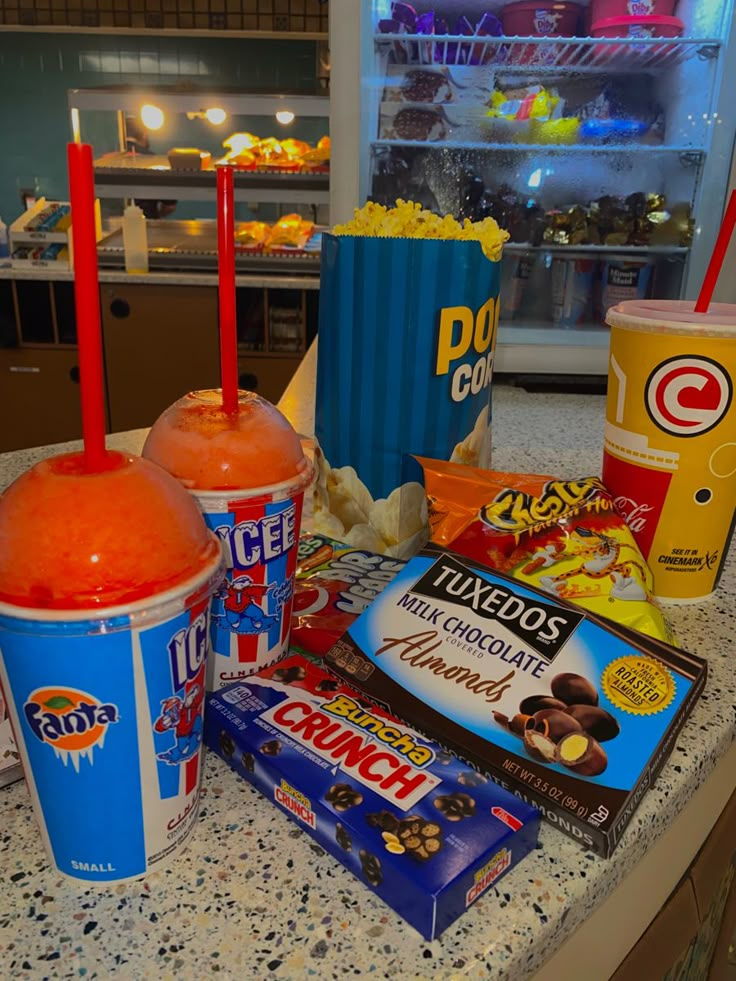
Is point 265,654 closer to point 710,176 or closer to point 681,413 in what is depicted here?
point 681,413

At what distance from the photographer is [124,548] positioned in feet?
1.37

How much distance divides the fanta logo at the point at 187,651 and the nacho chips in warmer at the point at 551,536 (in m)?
0.32

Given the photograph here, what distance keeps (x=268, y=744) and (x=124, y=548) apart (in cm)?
20

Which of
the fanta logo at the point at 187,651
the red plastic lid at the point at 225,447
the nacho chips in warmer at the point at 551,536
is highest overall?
the red plastic lid at the point at 225,447

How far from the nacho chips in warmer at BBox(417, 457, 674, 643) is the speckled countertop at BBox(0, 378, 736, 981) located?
15cm

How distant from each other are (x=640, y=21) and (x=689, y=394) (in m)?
1.62

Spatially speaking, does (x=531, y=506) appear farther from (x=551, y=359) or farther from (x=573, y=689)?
(x=551, y=359)

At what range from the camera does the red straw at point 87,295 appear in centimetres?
38

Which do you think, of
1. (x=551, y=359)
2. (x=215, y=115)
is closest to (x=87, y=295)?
(x=551, y=359)

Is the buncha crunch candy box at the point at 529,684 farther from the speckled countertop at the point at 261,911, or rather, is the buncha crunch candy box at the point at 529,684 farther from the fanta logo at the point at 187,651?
the fanta logo at the point at 187,651

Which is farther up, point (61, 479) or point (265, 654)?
point (61, 479)

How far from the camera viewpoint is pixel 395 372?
0.81 m

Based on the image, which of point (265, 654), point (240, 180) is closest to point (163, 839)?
point (265, 654)

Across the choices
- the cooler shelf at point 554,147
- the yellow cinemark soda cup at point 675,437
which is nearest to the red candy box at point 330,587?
the yellow cinemark soda cup at point 675,437
